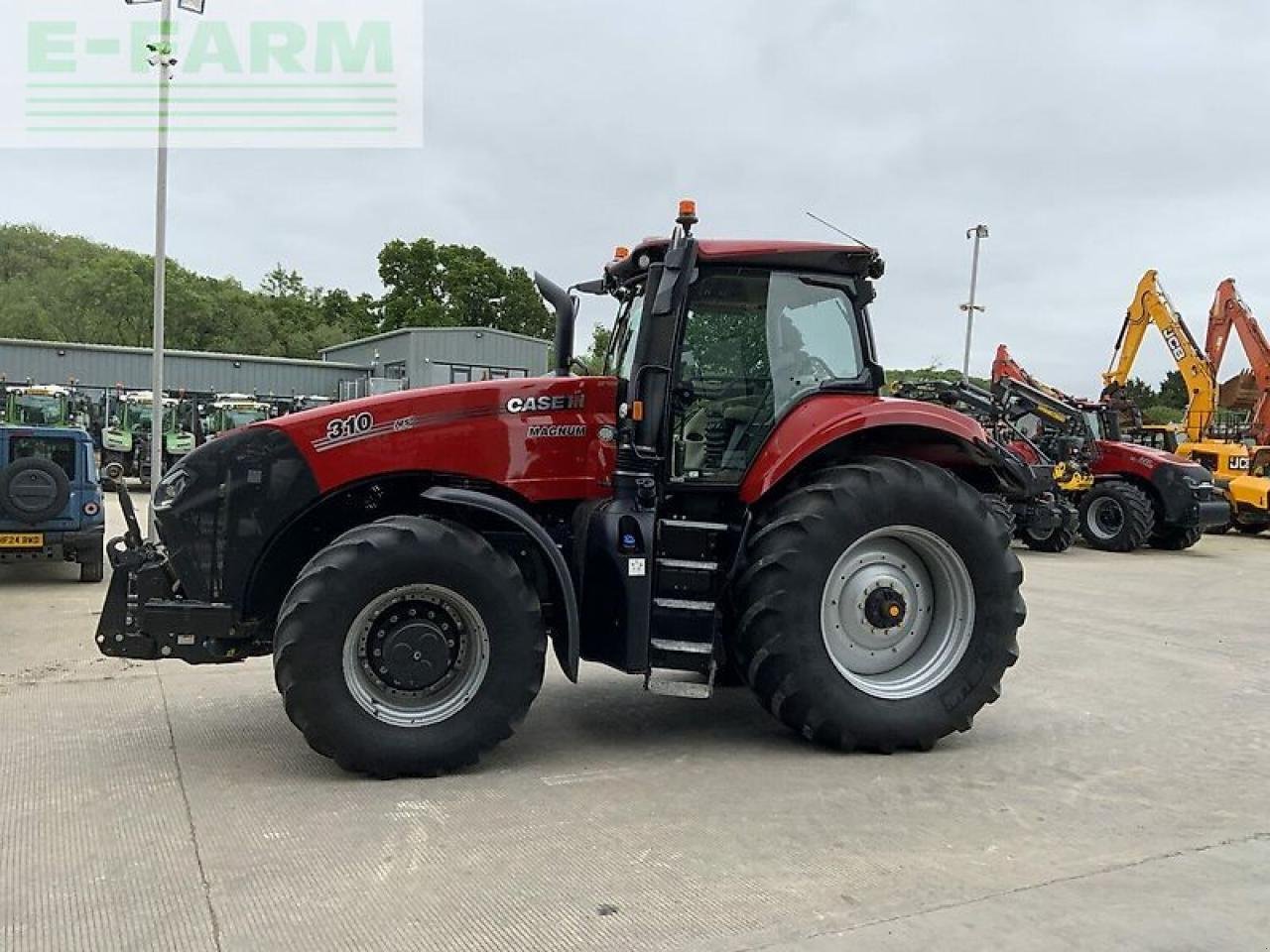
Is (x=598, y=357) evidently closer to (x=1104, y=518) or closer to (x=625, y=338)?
(x=625, y=338)

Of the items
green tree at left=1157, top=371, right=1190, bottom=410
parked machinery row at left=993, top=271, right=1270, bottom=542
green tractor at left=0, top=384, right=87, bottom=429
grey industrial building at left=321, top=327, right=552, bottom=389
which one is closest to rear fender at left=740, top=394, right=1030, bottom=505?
parked machinery row at left=993, top=271, right=1270, bottom=542

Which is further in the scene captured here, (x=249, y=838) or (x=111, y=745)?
(x=111, y=745)

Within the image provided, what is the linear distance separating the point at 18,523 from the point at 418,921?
8.57 metres

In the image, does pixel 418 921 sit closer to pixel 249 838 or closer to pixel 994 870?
pixel 249 838

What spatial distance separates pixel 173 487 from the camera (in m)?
4.92

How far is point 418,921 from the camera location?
3.34m

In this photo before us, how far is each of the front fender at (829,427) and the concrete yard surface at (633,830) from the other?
1.41m

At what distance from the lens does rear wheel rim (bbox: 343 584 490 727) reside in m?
4.68

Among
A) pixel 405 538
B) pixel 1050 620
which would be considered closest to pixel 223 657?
pixel 405 538

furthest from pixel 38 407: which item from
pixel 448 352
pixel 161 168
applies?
pixel 448 352

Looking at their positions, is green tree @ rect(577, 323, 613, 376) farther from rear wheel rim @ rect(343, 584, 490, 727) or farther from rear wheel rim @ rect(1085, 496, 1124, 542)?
rear wheel rim @ rect(1085, 496, 1124, 542)

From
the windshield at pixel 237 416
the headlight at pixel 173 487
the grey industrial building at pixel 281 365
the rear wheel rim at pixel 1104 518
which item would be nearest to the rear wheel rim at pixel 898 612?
the headlight at pixel 173 487

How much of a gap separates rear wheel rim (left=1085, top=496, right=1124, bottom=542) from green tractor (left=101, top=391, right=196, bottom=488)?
1899 centimetres

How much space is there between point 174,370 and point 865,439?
3525 cm
